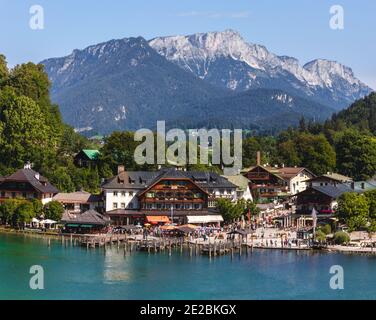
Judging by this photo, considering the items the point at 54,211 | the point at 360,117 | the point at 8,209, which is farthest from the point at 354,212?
the point at 360,117

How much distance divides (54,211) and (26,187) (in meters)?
5.78

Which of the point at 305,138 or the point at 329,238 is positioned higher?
the point at 305,138

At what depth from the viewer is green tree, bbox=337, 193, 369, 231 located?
52.5 meters

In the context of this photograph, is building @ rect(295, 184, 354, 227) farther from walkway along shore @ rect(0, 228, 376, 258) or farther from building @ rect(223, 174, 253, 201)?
walkway along shore @ rect(0, 228, 376, 258)

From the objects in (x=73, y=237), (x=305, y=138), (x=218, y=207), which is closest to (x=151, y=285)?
(x=73, y=237)

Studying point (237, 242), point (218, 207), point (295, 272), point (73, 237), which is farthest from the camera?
point (218, 207)

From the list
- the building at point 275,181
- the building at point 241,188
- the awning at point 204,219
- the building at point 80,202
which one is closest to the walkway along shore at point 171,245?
the awning at point 204,219

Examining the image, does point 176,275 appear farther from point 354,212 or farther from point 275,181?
point 275,181

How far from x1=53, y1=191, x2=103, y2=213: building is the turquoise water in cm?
1253

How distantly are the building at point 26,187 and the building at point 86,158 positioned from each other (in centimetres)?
1144

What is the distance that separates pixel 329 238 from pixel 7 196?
2548 centimetres

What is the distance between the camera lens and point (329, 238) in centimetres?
5122

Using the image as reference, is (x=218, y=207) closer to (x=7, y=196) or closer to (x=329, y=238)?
(x=329, y=238)

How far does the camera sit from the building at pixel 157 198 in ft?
193
